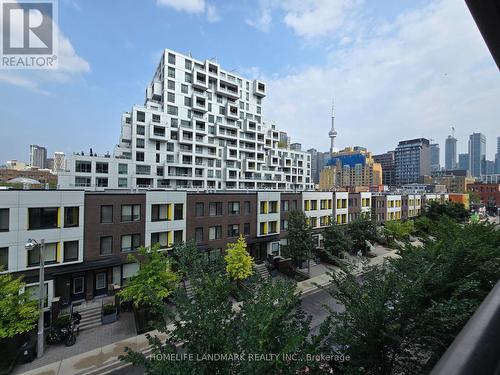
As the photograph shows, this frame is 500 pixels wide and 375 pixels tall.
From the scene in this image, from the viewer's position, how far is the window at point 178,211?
83.9ft

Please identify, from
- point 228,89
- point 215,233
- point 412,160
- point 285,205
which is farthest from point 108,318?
point 412,160

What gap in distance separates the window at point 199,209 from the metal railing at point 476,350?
26352mm

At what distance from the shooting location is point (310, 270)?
30.5m

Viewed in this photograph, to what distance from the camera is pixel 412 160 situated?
541 feet

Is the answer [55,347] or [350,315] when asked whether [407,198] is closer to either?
[350,315]

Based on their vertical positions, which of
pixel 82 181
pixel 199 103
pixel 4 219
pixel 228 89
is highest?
pixel 228 89

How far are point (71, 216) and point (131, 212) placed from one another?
4.55 m

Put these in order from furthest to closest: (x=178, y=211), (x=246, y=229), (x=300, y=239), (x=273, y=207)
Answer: (x=273, y=207) → (x=246, y=229) → (x=300, y=239) → (x=178, y=211)

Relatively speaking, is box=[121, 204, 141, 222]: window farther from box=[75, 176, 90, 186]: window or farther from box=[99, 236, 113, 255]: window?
box=[75, 176, 90, 186]: window

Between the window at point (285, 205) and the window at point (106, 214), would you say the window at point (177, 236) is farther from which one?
the window at point (285, 205)

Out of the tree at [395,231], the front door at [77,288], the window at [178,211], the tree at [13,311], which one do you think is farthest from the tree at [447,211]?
the tree at [13,311]

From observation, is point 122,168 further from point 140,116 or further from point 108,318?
point 108,318

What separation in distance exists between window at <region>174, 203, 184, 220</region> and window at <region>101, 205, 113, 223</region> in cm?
576

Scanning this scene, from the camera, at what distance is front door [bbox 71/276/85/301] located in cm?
2070
